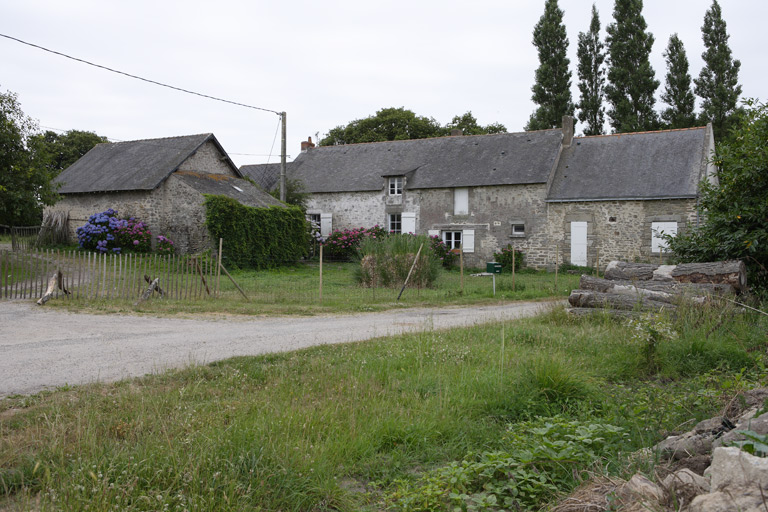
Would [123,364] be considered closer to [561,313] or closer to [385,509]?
[385,509]

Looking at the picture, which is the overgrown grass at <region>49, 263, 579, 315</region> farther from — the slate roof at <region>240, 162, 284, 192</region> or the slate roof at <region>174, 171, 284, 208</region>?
the slate roof at <region>240, 162, 284, 192</region>

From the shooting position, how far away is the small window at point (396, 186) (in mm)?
31266

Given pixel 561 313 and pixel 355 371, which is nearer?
pixel 355 371

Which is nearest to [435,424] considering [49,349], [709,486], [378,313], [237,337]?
[709,486]

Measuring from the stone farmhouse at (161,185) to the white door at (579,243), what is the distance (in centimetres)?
1425

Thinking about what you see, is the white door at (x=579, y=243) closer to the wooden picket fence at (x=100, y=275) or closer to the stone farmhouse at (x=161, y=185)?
the stone farmhouse at (x=161, y=185)

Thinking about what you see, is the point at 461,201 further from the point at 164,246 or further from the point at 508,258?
the point at 164,246

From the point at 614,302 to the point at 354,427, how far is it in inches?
260

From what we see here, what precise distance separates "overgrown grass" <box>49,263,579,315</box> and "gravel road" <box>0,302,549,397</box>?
0.92 metres

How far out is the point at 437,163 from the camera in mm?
31812

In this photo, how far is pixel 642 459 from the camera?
355 centimetres

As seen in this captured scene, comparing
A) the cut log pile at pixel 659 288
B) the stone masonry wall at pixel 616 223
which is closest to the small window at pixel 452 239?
the stone masonry wall at pixel 616 223

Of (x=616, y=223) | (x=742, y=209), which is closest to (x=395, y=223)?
(x=616, y=223)

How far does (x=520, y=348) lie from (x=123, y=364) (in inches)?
194
